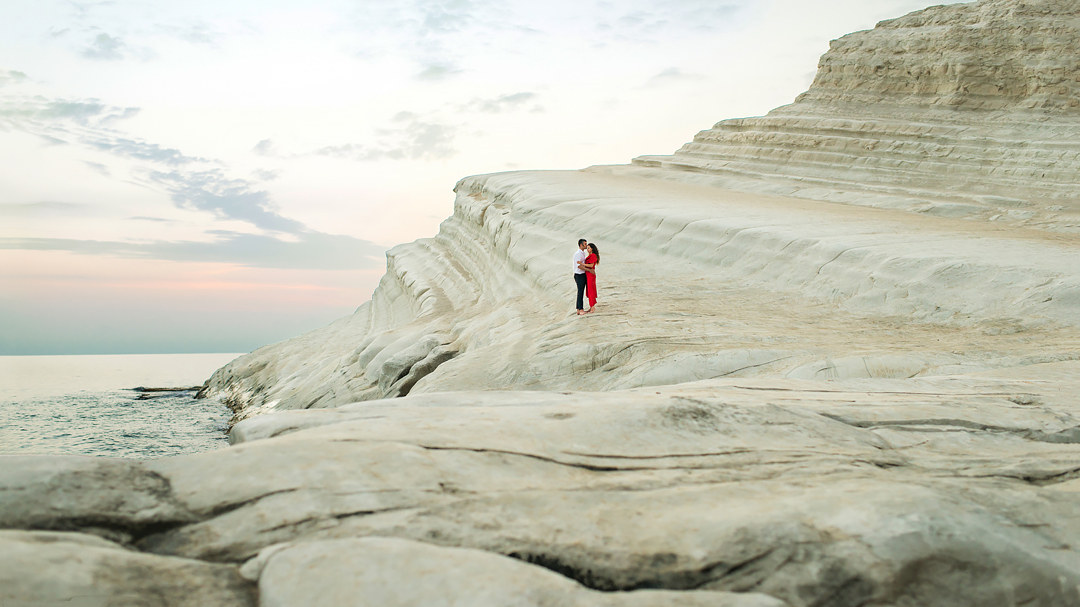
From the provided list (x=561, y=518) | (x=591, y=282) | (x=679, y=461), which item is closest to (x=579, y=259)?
(x=591, y=282)

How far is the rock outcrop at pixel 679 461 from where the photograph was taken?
10.3 feet

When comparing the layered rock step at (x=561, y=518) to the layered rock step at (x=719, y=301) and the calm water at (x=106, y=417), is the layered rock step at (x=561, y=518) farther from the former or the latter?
the calm water at (x=106, y=417)

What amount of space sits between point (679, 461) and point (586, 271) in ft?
26.6

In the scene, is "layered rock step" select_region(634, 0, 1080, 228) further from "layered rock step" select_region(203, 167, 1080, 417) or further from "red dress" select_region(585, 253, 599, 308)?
"red dress" select_region(585, 253, 599, 308)

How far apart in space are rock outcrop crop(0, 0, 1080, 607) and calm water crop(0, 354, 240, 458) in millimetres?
6287

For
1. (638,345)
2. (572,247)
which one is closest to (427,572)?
(638,345)

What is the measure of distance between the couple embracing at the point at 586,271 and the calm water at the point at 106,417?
26.8ft

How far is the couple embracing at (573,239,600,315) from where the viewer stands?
12.3m

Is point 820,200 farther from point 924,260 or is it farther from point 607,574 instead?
point 607,574

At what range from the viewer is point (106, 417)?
2075 centimetres

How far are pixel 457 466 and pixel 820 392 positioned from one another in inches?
149

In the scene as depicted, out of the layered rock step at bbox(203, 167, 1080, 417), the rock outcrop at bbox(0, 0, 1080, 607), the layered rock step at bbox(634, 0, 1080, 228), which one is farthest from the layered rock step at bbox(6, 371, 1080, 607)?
the layered rock step at bbox(634, 0, 1080, 228)

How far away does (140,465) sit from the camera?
12.7 ft

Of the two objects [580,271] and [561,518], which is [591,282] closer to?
[580,271]
